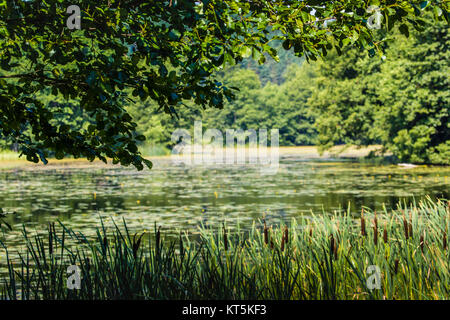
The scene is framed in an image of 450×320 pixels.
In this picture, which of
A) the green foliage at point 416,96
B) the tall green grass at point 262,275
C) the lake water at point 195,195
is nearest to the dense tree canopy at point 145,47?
the tall green grass at point 262,275

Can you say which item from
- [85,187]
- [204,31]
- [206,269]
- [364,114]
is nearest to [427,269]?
[206,269]

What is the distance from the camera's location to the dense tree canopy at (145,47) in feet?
16.1

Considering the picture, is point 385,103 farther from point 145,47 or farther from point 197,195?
point 145,47

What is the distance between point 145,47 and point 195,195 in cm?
1519

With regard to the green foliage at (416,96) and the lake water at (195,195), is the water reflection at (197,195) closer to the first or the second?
the lake water at (195,195)

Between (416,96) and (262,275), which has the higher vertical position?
(416,96)

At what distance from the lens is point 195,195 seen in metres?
20.4

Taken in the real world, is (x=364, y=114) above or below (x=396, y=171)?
above

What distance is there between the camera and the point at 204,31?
5.30 meters

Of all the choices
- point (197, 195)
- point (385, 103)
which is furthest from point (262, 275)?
point (385, 103)

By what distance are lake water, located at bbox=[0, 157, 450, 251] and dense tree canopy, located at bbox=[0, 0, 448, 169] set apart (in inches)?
278

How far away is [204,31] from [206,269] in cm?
212

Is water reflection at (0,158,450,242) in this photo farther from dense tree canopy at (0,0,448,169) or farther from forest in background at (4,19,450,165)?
dense tree canopy at (0,0,448,169)

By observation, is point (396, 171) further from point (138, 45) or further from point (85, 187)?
point (138, 45)
